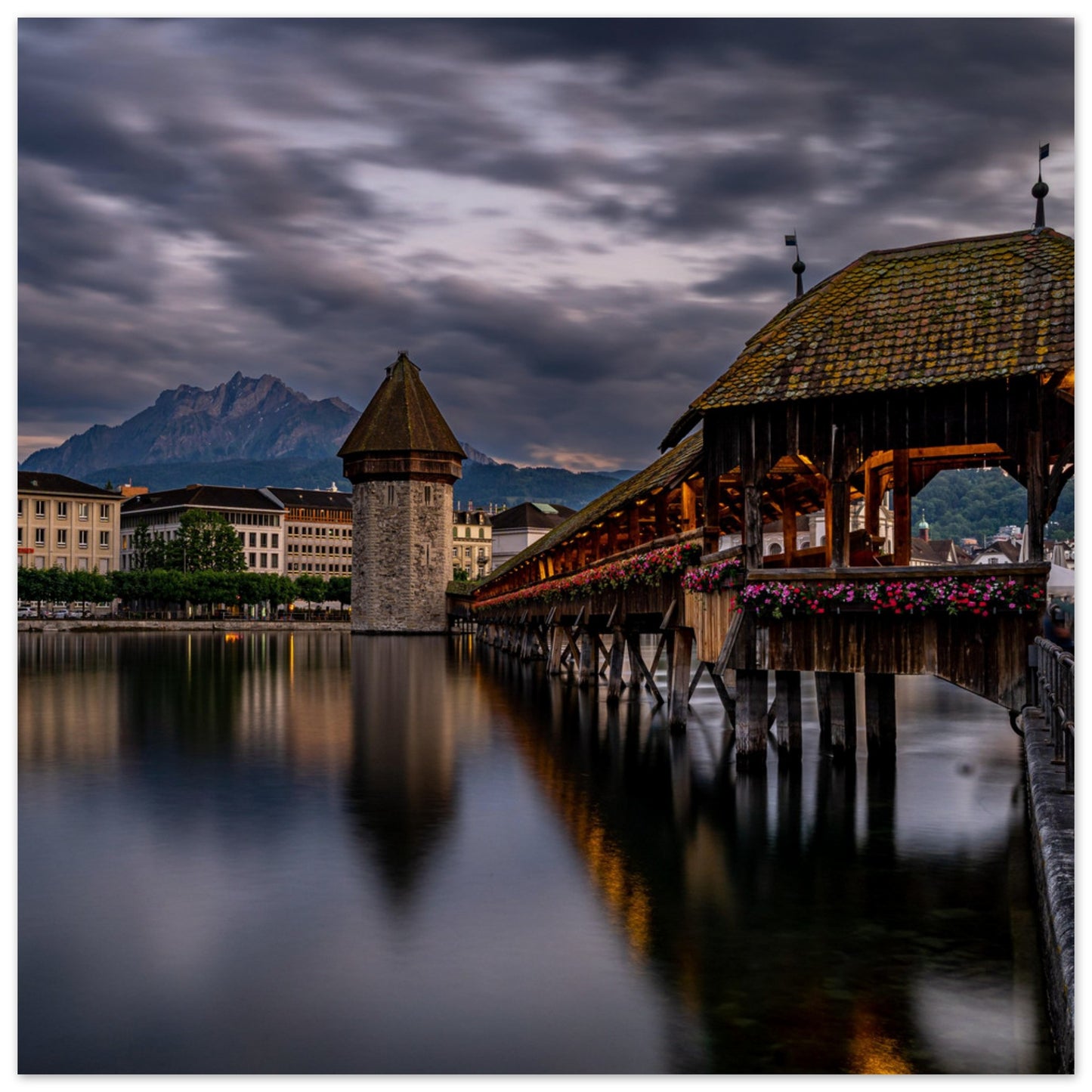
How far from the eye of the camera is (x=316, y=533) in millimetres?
174000

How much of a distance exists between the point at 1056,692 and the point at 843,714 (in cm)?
962

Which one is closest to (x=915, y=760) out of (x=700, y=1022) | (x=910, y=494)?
(x=910, y=494)

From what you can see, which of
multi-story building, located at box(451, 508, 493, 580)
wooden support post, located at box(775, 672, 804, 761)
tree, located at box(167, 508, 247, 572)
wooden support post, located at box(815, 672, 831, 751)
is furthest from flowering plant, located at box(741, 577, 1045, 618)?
multi-story building, located at box(451, 508, 493, 580)

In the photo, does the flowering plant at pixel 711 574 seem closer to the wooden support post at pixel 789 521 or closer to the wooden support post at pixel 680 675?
the wooden support post at pixel 680 675

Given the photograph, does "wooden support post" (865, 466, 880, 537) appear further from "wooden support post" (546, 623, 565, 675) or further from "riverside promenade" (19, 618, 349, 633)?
"riverside promenade" (19, 618, 349, 633)

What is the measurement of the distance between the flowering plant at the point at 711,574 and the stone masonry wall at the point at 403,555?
79.2 meters

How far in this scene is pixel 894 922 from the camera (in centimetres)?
1025

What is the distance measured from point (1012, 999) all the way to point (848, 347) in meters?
8.80

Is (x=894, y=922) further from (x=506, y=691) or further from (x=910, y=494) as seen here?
(x=506, y=691)

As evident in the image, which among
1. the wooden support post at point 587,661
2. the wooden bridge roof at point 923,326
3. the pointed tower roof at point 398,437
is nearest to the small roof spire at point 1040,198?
the wooden bridge roof at point 923,326

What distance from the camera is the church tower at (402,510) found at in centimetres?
9744

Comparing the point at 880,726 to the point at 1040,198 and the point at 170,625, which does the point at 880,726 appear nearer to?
the point at 1040,198

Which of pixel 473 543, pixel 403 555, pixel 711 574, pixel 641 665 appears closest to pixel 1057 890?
pixel 711 574

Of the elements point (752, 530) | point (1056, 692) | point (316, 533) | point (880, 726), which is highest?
point (316, 533)
